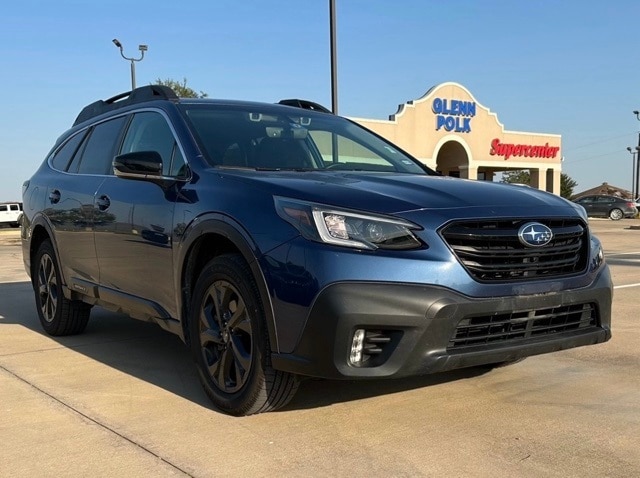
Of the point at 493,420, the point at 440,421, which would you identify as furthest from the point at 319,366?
the point at 493,420

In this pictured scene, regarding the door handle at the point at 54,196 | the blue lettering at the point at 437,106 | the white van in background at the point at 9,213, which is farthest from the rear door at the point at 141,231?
the white van in background at the point at 9,213

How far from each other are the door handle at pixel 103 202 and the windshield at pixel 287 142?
2.94ft

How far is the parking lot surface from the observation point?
2998 millimetres

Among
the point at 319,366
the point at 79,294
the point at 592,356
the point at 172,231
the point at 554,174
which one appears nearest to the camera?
the point at 319,366

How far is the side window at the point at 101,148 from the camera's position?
203 inches

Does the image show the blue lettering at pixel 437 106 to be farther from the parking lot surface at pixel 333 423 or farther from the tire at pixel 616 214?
→ the parking lot surface at pixel 333 423

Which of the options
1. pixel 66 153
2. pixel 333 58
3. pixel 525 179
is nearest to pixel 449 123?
pixel 333 58

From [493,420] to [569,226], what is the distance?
1098 mm

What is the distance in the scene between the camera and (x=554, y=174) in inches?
1591

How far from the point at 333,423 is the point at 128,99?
10.3 feet

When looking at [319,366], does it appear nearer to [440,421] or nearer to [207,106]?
[440,421]

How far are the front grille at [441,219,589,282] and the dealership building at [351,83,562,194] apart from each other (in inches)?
1030

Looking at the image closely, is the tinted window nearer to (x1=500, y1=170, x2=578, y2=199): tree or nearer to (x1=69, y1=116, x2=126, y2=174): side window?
(x1=69, y1=116, x2=126, y2=174): side window

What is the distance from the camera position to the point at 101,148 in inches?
213
